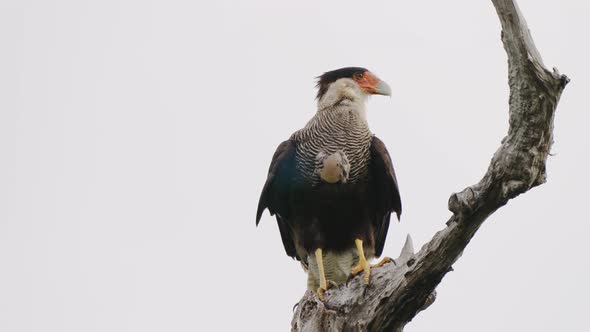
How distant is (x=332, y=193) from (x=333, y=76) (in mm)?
1330

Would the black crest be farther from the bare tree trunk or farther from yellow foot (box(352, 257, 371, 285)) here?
the bare tree trunk

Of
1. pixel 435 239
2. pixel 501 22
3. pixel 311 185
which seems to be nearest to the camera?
pixel 501 22

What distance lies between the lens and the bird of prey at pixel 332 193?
6293 mm

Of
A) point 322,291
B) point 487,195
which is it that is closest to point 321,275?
point 322,291

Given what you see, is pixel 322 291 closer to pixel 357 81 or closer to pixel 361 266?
pixel 361 266

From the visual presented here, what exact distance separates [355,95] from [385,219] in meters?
1.07

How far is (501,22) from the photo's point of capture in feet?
13.3

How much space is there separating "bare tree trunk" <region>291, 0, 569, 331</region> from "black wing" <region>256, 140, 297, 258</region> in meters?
1.46

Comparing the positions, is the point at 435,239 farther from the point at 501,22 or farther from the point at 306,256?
the point at 306,256

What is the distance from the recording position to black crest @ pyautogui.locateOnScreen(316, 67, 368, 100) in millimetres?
7121

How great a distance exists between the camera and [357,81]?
23.2ft

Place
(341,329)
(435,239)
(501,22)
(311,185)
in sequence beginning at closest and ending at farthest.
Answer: (501,22)
(435,239)
(341,329)
(311,185)

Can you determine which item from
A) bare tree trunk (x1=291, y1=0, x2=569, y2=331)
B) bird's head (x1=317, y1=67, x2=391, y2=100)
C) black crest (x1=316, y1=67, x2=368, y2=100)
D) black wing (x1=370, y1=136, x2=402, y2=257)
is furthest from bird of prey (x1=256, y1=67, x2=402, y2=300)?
bare tree trunk (x1=291, y1=0, x2=569, y2=331)

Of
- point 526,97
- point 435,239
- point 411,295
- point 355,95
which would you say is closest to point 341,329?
point 411,295
